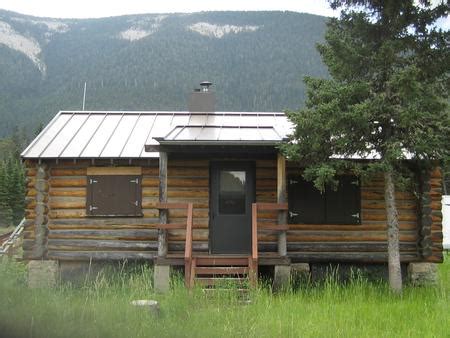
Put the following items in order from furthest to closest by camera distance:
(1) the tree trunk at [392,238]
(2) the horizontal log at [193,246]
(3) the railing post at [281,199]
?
1. (2) the horizontal log at [193,246]
2. (3) the railing post at [281,199]
3. (1) the tree trunk at [392,238]

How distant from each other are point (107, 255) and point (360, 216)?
6.25 metres

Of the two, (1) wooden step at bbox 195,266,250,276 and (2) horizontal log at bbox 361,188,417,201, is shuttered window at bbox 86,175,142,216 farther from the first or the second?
(2) horizontal log at bbox 361,188,417,201

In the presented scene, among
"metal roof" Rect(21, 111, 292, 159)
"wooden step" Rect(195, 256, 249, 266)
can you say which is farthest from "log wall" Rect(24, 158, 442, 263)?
"wooden step" Rect(195, 256, 249, 266)

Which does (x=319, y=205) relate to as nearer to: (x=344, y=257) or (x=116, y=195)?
(x=344, y=257)

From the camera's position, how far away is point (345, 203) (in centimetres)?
1316

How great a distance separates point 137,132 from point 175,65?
12115cm

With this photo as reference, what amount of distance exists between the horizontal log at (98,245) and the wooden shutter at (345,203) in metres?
4.36

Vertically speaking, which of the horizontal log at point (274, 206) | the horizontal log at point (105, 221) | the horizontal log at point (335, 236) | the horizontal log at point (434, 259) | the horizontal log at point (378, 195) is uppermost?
the horizontal log at point (378, 195)

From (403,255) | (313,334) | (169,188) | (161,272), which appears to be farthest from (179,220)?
(313,334)

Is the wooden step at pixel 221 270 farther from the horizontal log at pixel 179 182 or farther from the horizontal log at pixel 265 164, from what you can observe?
the horizontal log at pixel 265 164

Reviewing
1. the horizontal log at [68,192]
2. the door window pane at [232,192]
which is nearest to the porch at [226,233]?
the door window pane at [232,192]

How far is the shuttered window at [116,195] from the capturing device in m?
13.1

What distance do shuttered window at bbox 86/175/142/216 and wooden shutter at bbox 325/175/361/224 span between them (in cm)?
467

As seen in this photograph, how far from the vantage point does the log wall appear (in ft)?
42.6
